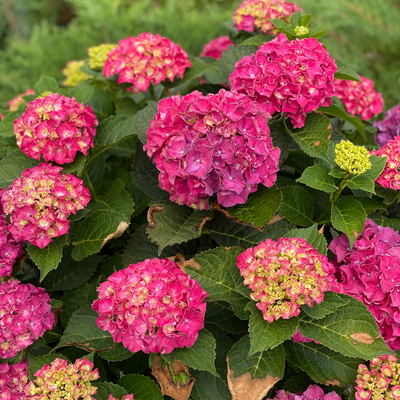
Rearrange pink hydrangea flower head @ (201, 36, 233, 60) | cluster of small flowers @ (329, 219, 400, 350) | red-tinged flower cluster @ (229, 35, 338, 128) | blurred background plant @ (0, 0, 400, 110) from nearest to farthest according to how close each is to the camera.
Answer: cluster of small flowers @ (329, 219, 400, 350), red-tinged flower cluster @ (229, 35, 338, 128), pink hydrangea flower head @ (201, 36, 233, 60), blurred background plant @ (0, 0, 400, 110)

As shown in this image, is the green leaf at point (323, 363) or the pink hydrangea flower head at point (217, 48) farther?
the pink hydrangea flower head at point (217, 48)

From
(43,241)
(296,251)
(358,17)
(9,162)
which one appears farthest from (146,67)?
(358,17)

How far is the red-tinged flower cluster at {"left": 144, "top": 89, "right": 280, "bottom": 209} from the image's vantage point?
3.68 feet

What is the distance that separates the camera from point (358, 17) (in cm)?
462

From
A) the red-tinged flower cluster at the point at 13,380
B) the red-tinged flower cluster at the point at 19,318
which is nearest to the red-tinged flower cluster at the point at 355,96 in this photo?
the red-tinged flower cluster at the point at 19,318

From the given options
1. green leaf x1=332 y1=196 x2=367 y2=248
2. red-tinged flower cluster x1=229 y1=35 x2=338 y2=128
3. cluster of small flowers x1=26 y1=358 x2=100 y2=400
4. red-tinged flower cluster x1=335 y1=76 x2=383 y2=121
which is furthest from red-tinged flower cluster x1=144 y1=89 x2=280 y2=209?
red-tinged flower cluster x1=335 y1=76 x2=383 y2=121

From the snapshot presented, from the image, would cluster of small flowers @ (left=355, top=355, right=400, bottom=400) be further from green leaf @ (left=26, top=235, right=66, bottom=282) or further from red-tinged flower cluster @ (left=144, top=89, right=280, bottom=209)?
green leaf @ (left=26, top=235, right=66, bottom=282)

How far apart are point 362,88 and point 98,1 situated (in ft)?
13.5

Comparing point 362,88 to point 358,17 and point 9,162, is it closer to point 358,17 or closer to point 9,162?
point 9,162

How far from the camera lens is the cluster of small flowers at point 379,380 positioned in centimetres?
108

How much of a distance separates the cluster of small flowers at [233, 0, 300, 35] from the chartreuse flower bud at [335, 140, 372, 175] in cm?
72

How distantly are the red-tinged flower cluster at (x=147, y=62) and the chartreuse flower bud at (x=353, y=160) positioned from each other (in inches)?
29.8

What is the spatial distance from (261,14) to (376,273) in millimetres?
1114

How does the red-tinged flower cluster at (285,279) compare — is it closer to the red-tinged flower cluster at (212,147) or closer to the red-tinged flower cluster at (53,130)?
the red-tinged flower cluster at (212,147)
